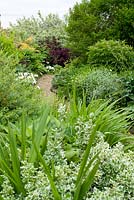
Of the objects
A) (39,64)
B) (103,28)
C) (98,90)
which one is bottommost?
(98,90)

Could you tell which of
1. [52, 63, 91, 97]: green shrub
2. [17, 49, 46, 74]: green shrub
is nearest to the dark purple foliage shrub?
[17, 49, 46, 74]: green shrub

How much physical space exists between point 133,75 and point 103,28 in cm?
216

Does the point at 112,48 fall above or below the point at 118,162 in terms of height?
above

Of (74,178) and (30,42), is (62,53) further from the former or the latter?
(74,178)

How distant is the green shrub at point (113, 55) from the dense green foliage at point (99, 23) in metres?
0.55

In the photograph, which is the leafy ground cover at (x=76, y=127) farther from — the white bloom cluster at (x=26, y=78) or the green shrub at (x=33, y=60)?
the green shrub at (x=33, y=60)

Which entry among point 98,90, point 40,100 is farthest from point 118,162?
point 98,90

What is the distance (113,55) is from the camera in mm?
7621

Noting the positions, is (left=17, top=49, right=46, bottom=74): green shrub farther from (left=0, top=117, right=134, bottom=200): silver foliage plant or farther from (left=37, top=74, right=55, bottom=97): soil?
(left=0, top=117, right=134, bottom=200): silver foliage plant

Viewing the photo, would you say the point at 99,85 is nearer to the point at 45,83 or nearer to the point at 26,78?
the point at 26,78

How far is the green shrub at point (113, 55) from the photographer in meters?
7.61

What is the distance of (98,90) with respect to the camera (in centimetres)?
633

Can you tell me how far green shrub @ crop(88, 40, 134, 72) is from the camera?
25.0 feet

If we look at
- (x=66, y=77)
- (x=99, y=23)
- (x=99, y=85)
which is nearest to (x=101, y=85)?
(x=99, y=85)
